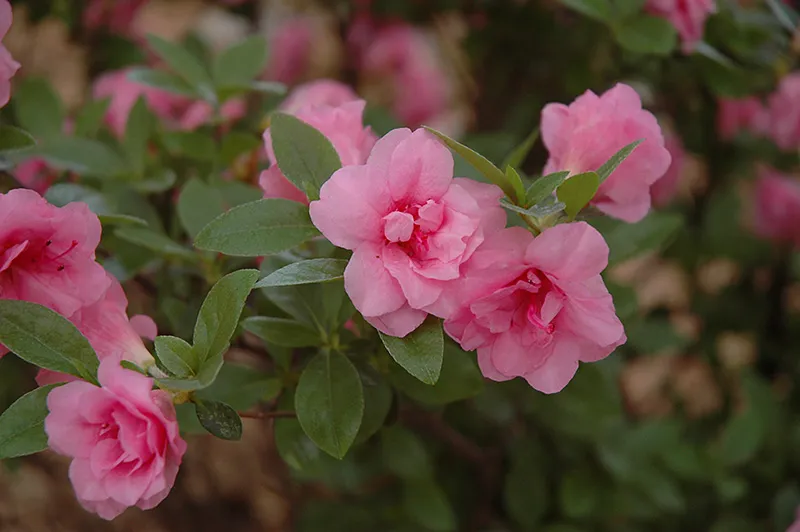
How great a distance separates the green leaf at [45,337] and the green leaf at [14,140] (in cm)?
17

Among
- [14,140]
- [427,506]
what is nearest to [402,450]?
[427,506]

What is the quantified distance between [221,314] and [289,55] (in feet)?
3.62

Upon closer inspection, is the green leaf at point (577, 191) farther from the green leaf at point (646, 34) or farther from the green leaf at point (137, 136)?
the green leaf at point (137, 136)

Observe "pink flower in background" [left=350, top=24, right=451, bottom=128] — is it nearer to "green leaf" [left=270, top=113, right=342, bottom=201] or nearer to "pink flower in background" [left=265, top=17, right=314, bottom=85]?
"pink flower in background" [left=265, top=17, right=314, bottom=85]

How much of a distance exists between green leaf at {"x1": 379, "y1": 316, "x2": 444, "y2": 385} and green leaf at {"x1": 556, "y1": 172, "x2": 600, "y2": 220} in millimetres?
123

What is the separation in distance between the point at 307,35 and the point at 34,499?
0.98m

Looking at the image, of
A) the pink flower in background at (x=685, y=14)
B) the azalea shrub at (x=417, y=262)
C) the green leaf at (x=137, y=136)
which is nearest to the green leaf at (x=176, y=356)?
the azalea shrub at (x=417, y=262)

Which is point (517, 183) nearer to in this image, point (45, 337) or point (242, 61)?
point (45, 337)

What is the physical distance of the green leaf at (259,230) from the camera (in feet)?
Result: 1.97

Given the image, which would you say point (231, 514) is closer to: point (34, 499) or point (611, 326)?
point (34, 499)

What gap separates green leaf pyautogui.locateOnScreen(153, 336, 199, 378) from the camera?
1.88 feet

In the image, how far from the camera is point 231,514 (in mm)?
1501

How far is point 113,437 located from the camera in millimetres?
544

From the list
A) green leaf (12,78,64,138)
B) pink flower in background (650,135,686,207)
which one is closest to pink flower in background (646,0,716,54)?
pink flower in background (650,135,686,207)
